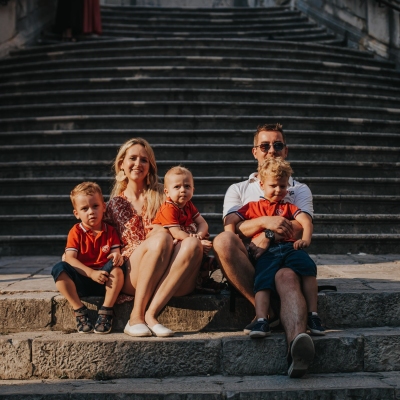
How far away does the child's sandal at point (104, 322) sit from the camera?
3.43 meters

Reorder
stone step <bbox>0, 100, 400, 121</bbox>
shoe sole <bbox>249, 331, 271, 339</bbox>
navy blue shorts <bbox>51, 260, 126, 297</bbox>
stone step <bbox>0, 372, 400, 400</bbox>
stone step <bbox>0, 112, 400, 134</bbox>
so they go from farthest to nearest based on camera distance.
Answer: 1. stone step <bbox>0, 100, 400, 121</bbox>
2. stone step <bbox>0, 112, 400, 134</bbox>
3. navy blue shorts <bbox>51, 260, 126, 297</bbox>
4. shoe sole <bbox>249, 331, 271, 339</bbox>
5. stone step <bbox>0, 372, 400, 400</bbox>

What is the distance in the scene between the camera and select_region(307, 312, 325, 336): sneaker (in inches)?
131

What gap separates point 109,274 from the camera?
138 inches

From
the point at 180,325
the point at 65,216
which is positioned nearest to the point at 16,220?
the point at 65,216

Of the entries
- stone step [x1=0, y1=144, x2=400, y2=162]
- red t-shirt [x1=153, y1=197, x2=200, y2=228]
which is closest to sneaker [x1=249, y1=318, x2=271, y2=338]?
red t-shirt [x1=153, y1=197, x2=200, y2=228]

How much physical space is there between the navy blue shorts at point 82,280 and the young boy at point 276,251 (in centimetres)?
81

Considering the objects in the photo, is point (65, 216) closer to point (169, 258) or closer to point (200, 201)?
point (200, 201)

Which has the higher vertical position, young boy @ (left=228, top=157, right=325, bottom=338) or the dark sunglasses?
the dark sunglasses

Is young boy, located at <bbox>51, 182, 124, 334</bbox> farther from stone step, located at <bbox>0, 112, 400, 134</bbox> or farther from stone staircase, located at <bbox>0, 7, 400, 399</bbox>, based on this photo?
stone step, located at <bbox>0, 112, 400, 134</bbox>

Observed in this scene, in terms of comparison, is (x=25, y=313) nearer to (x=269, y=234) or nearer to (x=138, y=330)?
(x=138, y=330)

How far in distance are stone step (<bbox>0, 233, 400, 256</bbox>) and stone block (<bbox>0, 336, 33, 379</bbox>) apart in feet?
8.10

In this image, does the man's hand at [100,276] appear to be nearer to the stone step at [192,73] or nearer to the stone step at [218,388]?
the stone step at [218,388]

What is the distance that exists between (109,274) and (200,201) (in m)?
2.78

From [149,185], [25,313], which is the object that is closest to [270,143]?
[149,185]
